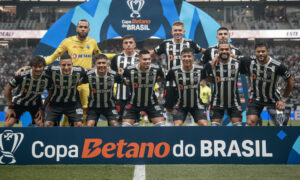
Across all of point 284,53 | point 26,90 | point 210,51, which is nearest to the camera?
point 26,90

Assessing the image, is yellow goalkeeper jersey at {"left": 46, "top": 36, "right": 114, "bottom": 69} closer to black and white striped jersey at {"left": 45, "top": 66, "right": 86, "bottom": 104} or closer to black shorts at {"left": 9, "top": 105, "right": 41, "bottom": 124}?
black and white striped jersey at {"left": 45, "top": 66, "right": 86, "bottom": 104}

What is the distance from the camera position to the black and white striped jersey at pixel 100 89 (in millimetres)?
5887

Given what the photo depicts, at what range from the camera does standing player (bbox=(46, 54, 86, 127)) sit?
19.0 ft

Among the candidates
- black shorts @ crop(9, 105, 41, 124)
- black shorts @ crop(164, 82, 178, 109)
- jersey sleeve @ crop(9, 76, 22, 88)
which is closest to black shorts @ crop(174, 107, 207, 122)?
black shorts @ crop(164, 82, 178, 109)

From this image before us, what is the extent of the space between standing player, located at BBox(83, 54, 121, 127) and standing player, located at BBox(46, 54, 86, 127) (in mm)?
184

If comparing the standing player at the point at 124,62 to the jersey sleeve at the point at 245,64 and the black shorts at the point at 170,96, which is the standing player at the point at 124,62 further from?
the jersey sleeve at the point at 245,64

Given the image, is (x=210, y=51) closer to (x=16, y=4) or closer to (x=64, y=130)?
(x=64, y=130)

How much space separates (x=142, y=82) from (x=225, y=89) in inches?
54.7

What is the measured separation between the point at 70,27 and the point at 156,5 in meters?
2.12

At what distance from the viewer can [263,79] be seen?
18.7 ft

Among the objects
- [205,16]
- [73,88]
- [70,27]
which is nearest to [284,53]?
[205,16]

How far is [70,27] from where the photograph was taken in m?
8.27

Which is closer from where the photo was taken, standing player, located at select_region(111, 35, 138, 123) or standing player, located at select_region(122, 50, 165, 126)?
standing player, located at select_region(122, 50, 165, 126)

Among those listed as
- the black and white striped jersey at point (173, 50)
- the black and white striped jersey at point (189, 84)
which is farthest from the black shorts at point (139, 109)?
the black and white striped jersey at point (173, 50)
